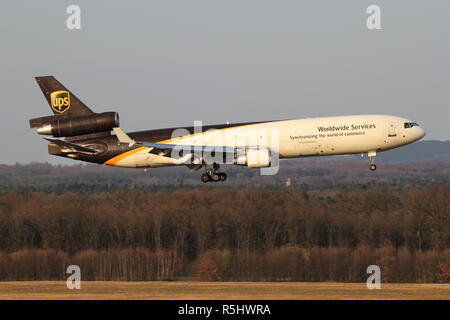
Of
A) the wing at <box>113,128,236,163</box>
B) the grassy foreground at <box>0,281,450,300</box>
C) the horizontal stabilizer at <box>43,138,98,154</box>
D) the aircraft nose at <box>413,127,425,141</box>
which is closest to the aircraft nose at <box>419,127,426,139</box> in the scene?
the aircraft nose at <box>413,127,425,141</box>

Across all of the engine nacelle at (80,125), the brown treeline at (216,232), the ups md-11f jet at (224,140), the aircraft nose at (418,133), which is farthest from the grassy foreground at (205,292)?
the brown treeline at (216,232)

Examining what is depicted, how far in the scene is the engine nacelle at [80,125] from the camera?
5206 cm

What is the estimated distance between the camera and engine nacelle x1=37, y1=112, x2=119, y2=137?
171ft

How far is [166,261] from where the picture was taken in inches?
3258

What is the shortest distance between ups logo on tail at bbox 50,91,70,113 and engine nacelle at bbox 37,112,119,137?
272 centimetres

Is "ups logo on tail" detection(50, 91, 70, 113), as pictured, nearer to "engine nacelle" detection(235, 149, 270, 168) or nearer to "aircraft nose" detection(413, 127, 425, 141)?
"engine nacelle" detection(235, 149, 270, 168)

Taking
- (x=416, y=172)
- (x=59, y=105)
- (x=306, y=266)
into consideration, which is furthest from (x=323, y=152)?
(x=416, y=172)

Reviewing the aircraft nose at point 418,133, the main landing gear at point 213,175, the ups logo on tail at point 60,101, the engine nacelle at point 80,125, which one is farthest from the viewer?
the ups logo on tail at point 60,101

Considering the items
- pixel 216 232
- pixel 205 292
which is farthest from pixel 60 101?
pixel 216 232

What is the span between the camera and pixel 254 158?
4931cm

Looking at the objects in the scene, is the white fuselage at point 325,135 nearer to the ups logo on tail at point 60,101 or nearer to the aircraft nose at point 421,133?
the aircraft nose at point 421,133

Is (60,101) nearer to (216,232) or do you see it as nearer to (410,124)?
(410,124)

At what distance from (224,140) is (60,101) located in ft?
45.3
